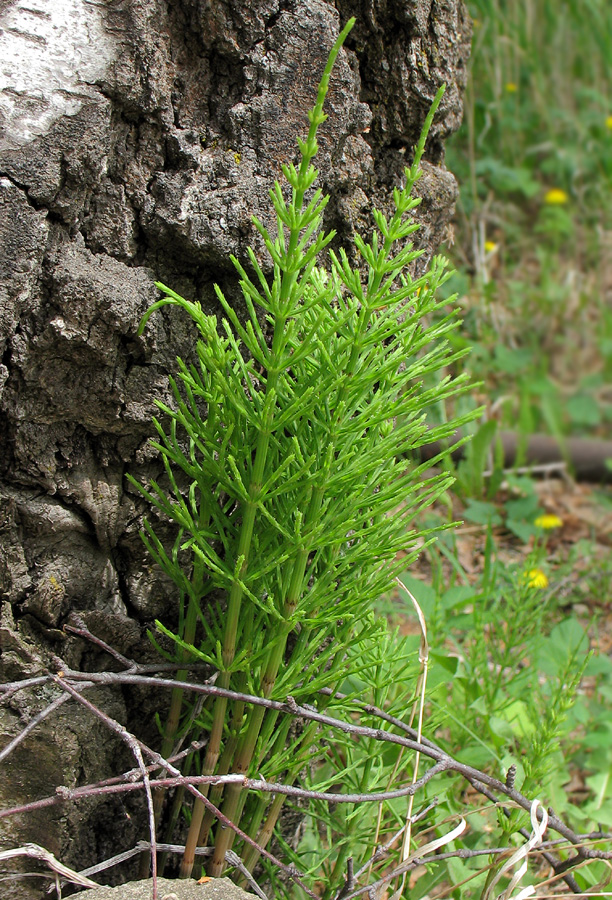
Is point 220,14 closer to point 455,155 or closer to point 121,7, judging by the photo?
point 121,7

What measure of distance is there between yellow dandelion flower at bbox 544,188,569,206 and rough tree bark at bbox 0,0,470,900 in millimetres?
3959

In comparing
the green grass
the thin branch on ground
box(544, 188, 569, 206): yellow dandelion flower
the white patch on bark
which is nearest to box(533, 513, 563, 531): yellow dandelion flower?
the green grass

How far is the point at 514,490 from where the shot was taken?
11.7ft

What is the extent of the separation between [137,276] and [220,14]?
0.45m

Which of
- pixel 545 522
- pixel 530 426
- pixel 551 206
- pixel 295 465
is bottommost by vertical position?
pixel 545 522

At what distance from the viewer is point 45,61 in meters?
1.15

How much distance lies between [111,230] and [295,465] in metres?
0.51

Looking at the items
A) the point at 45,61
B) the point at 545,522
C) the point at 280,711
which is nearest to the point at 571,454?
the point at 545,522

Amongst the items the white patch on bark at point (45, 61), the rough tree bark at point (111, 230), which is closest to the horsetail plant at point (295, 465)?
the rough tree bark at point (111, 230)

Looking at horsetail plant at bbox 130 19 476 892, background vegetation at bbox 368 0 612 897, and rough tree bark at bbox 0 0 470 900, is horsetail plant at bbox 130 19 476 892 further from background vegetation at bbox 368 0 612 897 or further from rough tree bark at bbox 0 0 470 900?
background vegetation at bbox 368 0 612 897

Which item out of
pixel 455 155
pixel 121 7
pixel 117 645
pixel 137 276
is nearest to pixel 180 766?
pixel 117 645

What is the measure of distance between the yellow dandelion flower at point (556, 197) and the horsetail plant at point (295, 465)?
430 centimetres

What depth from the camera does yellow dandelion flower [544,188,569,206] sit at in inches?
198

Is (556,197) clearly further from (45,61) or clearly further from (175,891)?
(175,891)
